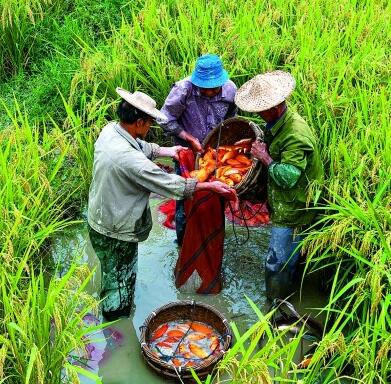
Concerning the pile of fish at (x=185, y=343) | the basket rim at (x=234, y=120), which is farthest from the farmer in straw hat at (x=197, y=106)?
the pile of fish at (x=185, y=343)

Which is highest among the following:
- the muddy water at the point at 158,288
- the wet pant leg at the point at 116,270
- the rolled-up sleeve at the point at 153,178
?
the rolled-up sleeve at the point at 153,178

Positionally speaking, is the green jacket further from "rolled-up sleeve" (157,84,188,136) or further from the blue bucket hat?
"rolled-up sleeve" (157,84,188,136)

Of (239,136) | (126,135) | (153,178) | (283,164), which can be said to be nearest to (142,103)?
(126,135)

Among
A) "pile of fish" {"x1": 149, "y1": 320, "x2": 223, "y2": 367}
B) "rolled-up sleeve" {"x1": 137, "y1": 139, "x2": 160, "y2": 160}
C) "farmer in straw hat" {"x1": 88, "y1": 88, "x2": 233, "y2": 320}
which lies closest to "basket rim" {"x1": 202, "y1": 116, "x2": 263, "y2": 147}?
"rolled-up sleeve" {"x1": 137, "y1": 139, "x2": 160, "y2": 160}

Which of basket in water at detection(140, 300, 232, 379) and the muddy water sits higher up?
basket in water at detection(140, 300, 232, 379)

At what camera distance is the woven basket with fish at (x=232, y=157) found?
3.73 metres

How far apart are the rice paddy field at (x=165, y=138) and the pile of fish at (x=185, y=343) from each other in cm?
20

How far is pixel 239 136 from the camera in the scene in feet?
13.9

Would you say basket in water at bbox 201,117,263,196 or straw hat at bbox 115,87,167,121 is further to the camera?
basket in water at bbox 201,117,263,196

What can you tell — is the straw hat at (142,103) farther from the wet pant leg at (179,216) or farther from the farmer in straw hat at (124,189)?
the wet pant leg at (179,216)

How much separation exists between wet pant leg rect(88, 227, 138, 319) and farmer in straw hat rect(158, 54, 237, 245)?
79 cm

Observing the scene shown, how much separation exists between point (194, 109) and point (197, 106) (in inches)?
1.3

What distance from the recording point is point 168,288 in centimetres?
419

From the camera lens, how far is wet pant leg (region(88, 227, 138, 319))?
366 centimetres
